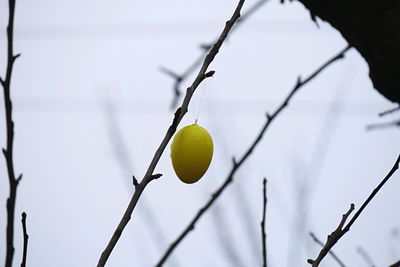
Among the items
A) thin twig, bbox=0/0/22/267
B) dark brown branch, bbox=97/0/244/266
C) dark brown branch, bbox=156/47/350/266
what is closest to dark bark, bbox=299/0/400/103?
dark brown branch, bbox=156/47/350/266

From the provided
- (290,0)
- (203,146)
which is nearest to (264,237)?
(203,146)

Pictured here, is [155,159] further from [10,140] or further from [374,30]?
[374,30]

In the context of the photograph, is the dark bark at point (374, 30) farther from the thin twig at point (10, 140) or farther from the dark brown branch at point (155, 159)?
the thin twig at point (10, 140)

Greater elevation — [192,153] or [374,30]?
[374,30]

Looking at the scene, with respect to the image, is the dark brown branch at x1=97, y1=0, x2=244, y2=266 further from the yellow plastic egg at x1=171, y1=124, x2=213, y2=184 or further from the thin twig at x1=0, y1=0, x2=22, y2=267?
the yellow plastic egg at x1=171, y1=124, x2=213, y2=184

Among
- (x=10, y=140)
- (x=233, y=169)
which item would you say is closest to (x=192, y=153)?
(x=233, y=169)

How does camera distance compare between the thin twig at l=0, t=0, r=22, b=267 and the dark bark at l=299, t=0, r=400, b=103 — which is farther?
the dark bark at l=299, t=0, r=400, b=103
